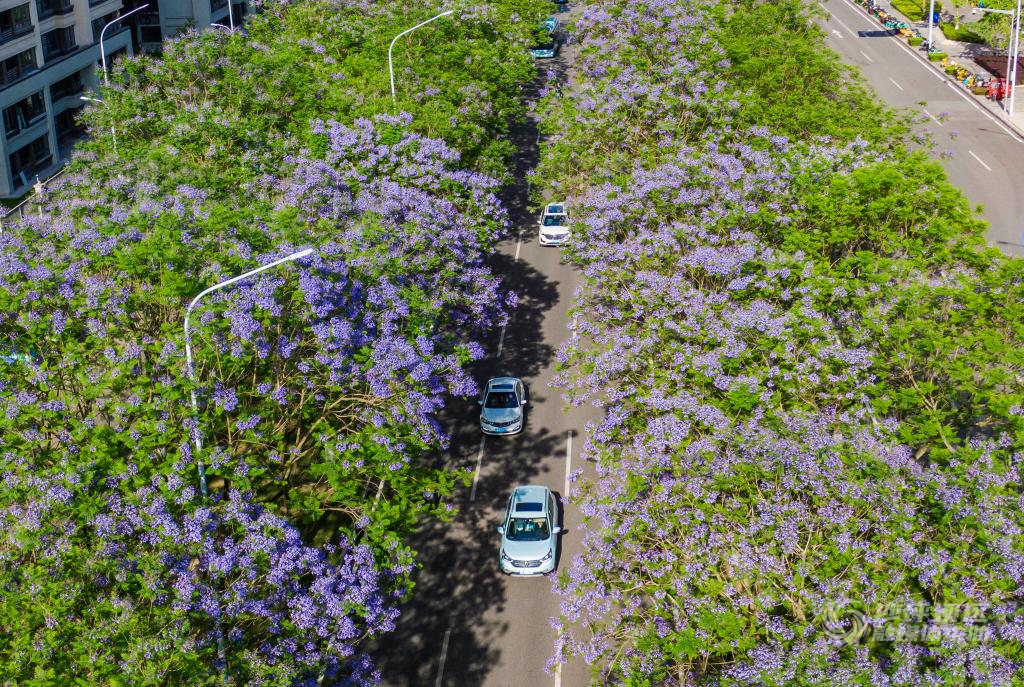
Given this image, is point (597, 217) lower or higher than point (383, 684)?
higher

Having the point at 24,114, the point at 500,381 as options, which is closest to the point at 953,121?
the point at 500,381

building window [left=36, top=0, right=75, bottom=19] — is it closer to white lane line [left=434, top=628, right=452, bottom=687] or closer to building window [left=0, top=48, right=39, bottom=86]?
building window [left=0, top=48, right=39, bottom=86]

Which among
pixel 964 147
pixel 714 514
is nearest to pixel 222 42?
pixel 714 514

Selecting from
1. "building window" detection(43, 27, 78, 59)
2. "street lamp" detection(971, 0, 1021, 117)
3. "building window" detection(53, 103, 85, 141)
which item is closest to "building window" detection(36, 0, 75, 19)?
"building window" detection(43, 27, 78, 59)

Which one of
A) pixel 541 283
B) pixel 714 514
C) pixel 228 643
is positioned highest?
pixel 714 514

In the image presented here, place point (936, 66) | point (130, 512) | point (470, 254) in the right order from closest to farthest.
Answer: point (130, 512)
point (470, 254)
point (936, 66)

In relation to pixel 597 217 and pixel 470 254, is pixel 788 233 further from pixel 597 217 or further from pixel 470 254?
pixel 470 254

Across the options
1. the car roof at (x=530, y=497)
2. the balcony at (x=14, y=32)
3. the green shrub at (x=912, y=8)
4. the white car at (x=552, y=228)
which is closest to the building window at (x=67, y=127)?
the balcony at (x=14, y=32)
